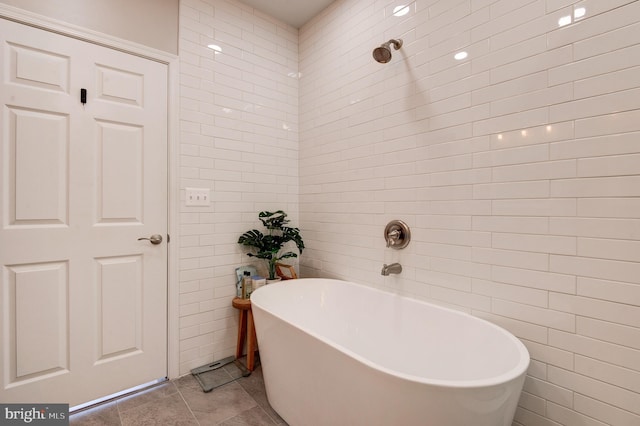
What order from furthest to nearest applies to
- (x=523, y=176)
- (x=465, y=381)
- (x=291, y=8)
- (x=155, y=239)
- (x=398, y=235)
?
(x=291, y=8) < (x=155, y=239) < (x=398, y=235) < (x=523, y=176) < (x=465, y=381)

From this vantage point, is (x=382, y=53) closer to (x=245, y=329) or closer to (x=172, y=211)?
(x=172, y=211)

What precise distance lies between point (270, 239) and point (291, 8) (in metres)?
1.90

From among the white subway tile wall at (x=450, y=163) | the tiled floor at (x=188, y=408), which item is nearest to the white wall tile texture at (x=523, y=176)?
the white subway tile wall at (x=450, y=163)

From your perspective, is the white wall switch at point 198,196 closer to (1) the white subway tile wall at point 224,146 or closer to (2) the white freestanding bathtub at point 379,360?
(1) the white subway tile wall at point 224,146

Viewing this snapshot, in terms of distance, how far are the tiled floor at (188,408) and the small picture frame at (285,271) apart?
79 centimetres

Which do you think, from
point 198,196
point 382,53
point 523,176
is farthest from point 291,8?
point 523,176

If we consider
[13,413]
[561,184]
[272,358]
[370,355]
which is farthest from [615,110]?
[13,413]

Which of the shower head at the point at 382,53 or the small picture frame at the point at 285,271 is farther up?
the shower head at the point at 382,53

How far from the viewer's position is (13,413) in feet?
5.03

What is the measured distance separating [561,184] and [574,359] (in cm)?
71

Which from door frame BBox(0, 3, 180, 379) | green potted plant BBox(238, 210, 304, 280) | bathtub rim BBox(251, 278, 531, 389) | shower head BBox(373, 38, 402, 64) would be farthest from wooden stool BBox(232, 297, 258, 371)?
shower head BBox(373, 38, 402, 64)

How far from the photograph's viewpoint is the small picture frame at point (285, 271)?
2402 mm

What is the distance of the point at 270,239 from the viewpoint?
7.59 ft

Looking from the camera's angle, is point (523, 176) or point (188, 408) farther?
point (188, 408)
